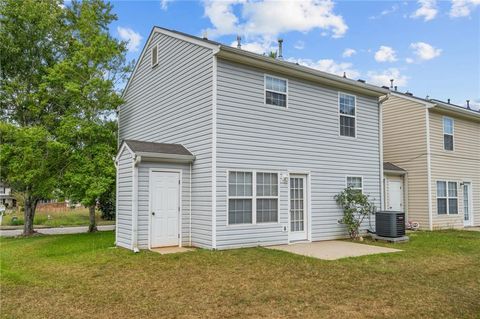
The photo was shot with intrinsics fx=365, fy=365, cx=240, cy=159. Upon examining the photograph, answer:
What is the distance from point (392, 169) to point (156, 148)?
33.0ft

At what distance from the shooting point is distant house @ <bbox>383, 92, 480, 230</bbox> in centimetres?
1495

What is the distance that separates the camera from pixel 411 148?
50.9 ft

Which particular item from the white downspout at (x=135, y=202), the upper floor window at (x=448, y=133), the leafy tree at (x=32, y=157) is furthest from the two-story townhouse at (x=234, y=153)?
the upper floor window at (x=448, y=133)

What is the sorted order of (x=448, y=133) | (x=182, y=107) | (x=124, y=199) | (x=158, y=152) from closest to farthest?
(x=158, y=152) → (x=124, y=199) → (x=182, y=107) → (x=448, y=133)

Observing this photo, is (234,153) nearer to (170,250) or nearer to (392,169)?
(170,250)

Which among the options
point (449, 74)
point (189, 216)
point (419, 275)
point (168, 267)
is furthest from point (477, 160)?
point (168, 267)

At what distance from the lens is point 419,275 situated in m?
6.77

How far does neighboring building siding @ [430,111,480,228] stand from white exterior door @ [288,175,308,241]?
698 cm

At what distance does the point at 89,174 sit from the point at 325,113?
338 inches

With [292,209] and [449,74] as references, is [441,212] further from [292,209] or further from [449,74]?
[292,209]

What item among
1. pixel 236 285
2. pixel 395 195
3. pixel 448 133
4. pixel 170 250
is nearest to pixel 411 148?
pixel 448 133

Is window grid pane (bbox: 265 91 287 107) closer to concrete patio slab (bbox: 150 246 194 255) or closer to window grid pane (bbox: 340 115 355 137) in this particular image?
window grid pane (bbox: 340 115 355 137)

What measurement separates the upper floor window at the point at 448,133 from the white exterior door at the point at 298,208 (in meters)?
8.37

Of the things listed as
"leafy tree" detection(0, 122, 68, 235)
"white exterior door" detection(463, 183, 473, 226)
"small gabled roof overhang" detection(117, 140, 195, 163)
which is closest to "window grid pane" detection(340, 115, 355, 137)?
"small gabled roof overhang" detection(117, 140, 195, 163)
